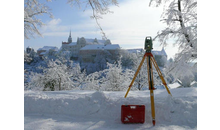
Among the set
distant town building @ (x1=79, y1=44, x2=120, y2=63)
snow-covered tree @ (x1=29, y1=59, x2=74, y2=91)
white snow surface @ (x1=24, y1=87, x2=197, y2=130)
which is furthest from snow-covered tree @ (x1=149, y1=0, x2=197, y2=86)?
distant town building @ (x1=79, y1=44, x2=120, y2=63)

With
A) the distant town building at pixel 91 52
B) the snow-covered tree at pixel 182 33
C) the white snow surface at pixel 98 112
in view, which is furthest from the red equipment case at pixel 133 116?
the distant town building at pixel 91 52

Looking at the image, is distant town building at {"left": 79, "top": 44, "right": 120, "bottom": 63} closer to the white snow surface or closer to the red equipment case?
the white snow surface

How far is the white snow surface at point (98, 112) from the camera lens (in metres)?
3.86

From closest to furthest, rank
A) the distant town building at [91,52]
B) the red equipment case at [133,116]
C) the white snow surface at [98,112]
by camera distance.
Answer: the white snow surface at [98,112]
the red equipment case at [133,116]
the distant town building at [91,52]

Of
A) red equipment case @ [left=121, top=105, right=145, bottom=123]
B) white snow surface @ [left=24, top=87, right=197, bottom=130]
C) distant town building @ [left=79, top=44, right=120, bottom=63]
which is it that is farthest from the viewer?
distant town building @ [left=79, top=44, right=120, bottom=63]

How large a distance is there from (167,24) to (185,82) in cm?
771

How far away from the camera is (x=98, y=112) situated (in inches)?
180

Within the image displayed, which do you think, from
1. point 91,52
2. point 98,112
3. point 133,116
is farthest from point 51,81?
point 91,52

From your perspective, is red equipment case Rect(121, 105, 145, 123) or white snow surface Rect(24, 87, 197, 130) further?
red equipment case Rect(121, 105, 145, 123)

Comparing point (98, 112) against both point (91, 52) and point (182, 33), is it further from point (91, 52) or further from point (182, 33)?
point (91, 52)

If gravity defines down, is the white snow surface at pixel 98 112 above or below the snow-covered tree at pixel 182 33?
below

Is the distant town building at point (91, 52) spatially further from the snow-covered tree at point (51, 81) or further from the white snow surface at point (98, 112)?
the white snow surface at point (98, 112)

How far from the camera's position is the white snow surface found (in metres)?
3.86
